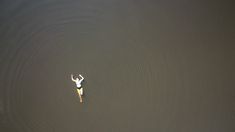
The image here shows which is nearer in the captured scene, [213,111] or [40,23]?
[40,23]

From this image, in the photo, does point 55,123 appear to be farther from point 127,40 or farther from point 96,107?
point 127,40

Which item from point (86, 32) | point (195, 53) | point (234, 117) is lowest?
point (234, 117)

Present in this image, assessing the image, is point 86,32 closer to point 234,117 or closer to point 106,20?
point 106,20

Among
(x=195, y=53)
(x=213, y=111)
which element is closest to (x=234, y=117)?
(x=213, y=111)

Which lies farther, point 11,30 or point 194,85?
point 194,85

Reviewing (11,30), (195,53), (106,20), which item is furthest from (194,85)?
(11,30)

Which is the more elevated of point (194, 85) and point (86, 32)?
point (86, 32)
